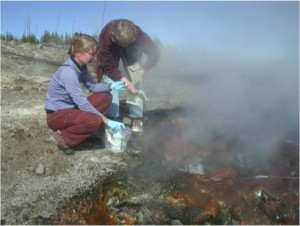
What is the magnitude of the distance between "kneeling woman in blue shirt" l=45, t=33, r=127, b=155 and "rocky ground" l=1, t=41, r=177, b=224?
0.87 ft

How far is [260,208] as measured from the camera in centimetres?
385

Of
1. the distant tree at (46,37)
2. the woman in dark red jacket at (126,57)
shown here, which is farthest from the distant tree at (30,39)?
the woman in dark red jacket at (126,57)

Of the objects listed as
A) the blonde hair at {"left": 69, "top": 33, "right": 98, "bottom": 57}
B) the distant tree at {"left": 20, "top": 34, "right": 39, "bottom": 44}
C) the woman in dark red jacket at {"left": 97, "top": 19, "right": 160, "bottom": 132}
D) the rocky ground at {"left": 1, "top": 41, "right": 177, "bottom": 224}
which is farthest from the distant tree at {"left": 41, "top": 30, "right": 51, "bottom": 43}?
the blonde hair at {"left": 69, "top": 33, "right": 98, "bottom": 57}

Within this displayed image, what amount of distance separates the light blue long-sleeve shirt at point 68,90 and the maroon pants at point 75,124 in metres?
0.08

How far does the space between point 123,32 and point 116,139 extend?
4.39 feet

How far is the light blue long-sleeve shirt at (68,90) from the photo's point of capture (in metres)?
4.27

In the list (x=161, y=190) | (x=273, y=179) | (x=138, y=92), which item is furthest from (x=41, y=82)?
(x=273, y=179)

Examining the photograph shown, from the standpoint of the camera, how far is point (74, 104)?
456cm

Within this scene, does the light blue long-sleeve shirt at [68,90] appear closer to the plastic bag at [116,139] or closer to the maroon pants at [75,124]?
the maroon pants at [75,124]

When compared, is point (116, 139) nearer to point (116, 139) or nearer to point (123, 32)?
point (116, 139)

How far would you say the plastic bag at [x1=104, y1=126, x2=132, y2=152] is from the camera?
4.63 m

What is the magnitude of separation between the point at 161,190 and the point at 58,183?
1.07 metres

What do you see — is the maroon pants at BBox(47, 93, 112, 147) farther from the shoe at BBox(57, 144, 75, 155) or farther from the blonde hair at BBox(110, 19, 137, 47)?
the blonde hair at BBox(110, 19, 137, 47)

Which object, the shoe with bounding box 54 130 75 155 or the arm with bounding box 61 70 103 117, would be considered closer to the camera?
the arm with bounding box 61 70 103 117
